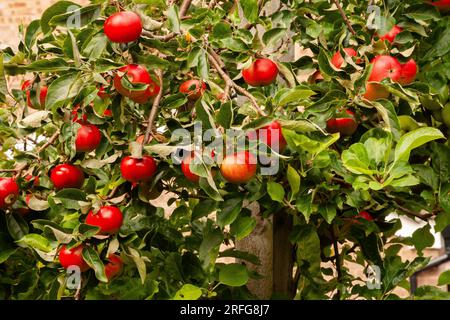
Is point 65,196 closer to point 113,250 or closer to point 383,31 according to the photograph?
point 113,250

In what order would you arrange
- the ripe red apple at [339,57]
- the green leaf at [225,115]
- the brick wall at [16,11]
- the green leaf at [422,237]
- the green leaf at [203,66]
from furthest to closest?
1. the brick wall at [16,11]
2. the green leaf at [422,237]
3. the ripe red apple at [339,57]
4. the green leaf at [203,66]
5. the green leaf at [225,115]

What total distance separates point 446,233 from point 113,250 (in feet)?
9.36

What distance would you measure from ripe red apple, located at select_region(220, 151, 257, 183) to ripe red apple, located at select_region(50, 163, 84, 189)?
0.30 m

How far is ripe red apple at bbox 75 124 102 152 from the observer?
930 mm

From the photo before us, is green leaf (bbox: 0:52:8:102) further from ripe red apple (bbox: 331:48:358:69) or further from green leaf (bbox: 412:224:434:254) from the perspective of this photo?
green leaf (bbox: 412:224:434:254)

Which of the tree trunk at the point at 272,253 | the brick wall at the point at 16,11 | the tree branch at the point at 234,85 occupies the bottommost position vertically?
the brick wall at the point at 16,11

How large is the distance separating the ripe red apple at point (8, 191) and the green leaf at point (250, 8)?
1.47 ft

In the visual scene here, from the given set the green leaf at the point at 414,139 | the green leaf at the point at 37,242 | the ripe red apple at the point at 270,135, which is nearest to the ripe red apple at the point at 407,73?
the green leaf at the point at 414,139

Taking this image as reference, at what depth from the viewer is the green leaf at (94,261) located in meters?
0.85

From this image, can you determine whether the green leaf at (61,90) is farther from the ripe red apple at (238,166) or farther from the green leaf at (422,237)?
the green leaf at (422,237)

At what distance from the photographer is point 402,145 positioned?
0.84m

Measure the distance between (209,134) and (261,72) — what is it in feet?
0.53

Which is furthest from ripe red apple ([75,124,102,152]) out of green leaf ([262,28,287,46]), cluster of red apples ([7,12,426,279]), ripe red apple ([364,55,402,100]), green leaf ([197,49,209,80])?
ripe red apple ([364,55,402,100])

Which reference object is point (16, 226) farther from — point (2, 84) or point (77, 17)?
point (77, 17)
